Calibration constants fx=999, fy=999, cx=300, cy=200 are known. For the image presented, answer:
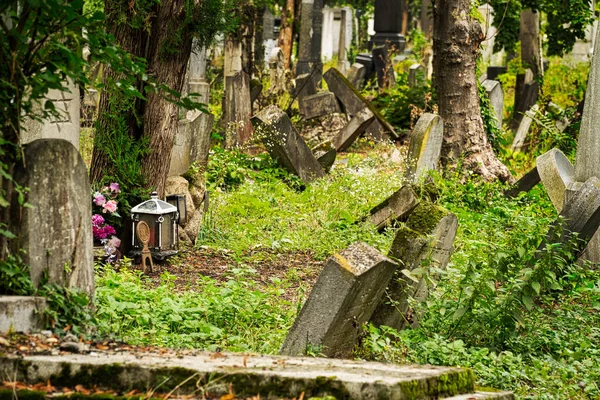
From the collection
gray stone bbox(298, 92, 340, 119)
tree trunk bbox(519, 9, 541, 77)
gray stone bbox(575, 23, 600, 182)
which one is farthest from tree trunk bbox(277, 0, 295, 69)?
gray stone bbox(575, 23, 600, 182)

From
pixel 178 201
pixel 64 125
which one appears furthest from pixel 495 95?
pixel 64 125

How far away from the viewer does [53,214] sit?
4141 millimetres

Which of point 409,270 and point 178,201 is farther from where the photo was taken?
point 178,201

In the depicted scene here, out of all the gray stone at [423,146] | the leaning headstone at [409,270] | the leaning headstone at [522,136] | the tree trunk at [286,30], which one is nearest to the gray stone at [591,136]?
the gray stone at [423,146]

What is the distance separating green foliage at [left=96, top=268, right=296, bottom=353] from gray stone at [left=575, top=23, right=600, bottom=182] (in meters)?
2.89

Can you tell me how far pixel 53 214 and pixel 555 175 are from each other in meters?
5.59

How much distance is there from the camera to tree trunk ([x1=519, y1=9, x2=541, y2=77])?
19438mm

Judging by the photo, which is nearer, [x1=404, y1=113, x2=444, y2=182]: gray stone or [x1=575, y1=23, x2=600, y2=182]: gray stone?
[x1=575, y1=23, x2=600, y2=182]: gray stone

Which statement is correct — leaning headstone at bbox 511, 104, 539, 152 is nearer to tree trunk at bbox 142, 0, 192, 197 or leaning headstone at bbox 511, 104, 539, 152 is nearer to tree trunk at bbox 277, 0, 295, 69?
tree trunk at bbox 142, 0, 192, 197

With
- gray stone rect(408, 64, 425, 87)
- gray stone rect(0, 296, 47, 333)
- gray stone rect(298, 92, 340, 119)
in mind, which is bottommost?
gray stone rect(298, 92, 340, 119)

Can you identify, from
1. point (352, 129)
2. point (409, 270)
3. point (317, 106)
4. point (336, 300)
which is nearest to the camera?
point (336, 300)

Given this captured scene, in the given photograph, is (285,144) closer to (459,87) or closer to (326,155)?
(326,155)

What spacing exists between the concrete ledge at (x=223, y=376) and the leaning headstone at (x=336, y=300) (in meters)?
1.04

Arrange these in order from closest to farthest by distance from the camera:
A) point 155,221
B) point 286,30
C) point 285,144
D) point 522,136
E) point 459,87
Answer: point 155,221 → point 285,144 → point 459,87 → point 522,136 → point 286,30
